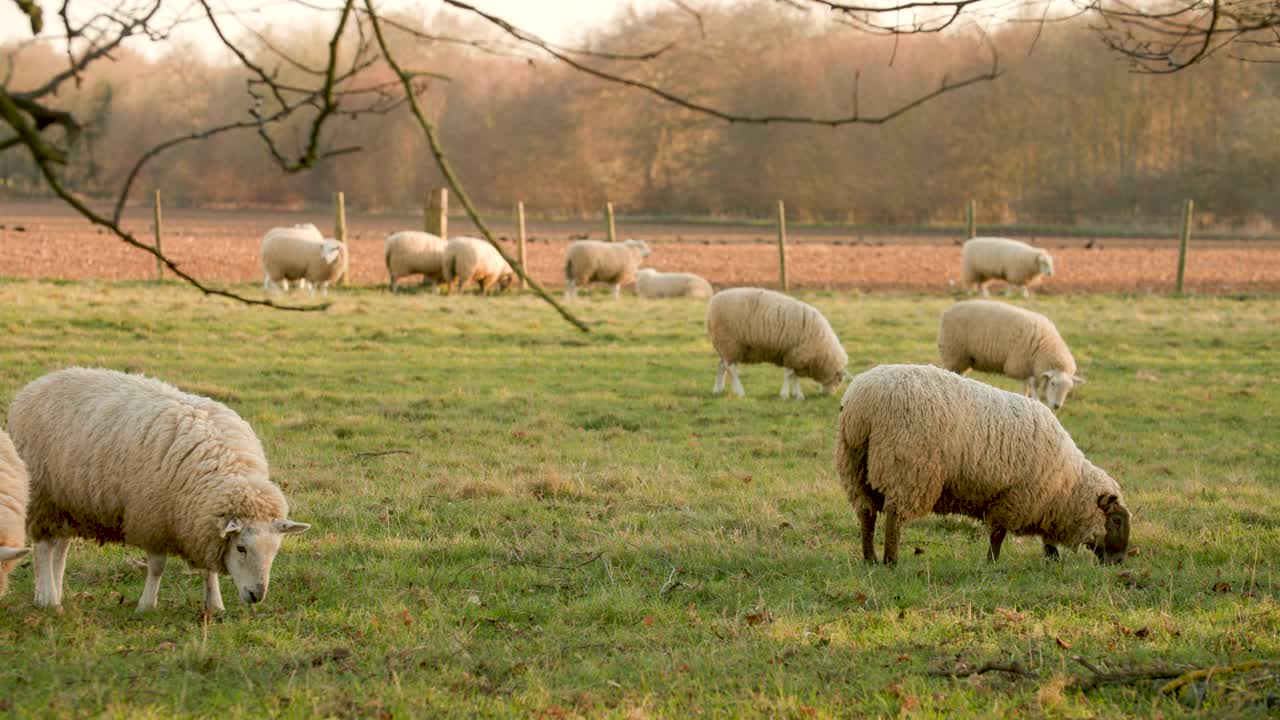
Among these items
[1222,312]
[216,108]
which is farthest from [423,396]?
[216,108]

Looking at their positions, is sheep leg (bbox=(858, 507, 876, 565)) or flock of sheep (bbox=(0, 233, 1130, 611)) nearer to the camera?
flock of sheep (bbox=(0, 233, 1130, 611))

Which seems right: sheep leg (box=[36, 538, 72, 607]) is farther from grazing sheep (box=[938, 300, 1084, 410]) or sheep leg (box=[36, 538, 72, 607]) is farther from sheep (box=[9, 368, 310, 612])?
grazing sheep (box=[938, 300, 1084, 410])

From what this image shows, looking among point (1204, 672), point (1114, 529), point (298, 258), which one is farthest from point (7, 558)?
point (298, 258)

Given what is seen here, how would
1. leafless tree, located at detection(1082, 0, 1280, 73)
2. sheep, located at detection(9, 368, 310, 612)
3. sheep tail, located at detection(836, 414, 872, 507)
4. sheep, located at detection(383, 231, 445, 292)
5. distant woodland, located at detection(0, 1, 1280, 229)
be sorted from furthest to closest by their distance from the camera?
distant woodland, located at detection(0, 1, 1280, 229)
sheep, located at detection(383, 231, 445, 292)
sheep tail, located at detection(836, 414, 872, 507)
sheep, located at detection(9, 368, 310, 612)
leafless tree, located at detection(1082, 0, 1280, 73)

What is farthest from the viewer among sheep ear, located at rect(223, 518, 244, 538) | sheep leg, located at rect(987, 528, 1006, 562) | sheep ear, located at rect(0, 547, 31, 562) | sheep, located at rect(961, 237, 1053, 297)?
sheep, located at rect(961, 237, 1053, 297)

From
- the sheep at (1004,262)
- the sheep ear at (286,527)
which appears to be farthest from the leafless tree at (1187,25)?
the sheep at (1004,262)

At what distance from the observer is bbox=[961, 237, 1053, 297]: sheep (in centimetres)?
2388

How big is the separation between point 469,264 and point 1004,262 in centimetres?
1132

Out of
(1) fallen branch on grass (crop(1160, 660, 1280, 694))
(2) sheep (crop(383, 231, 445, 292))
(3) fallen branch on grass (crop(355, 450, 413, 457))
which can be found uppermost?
(2) sheep (crop(383, 231, 445, 292))

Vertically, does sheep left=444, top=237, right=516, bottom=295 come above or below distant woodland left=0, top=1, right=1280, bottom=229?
below

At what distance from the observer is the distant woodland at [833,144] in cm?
4891

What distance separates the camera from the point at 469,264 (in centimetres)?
2203

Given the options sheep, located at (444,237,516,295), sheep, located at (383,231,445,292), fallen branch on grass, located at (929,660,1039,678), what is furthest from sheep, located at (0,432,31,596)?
sheep, located at (444,237,516,295)

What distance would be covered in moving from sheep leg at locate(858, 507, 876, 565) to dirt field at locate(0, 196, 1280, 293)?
19442 millimetres
